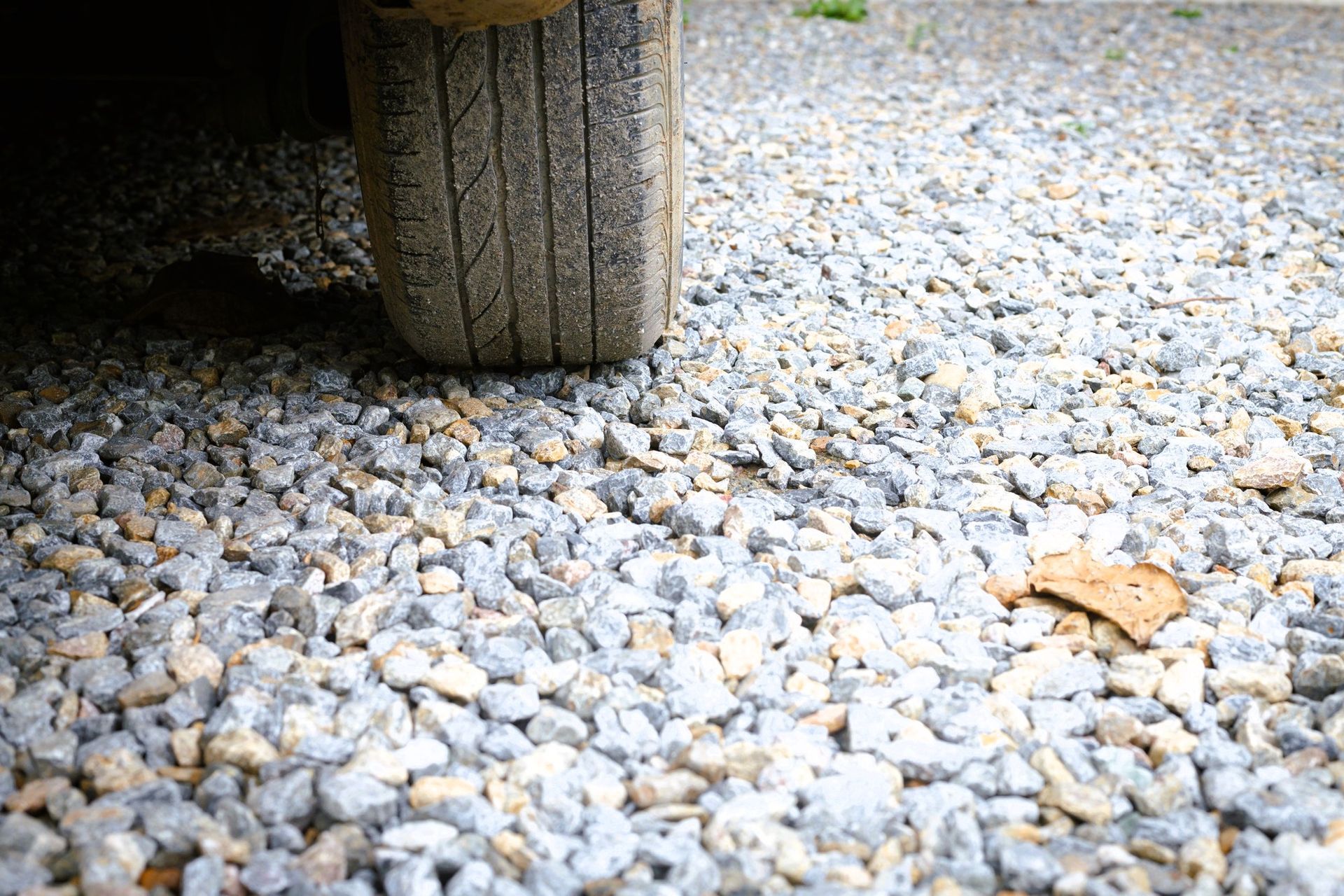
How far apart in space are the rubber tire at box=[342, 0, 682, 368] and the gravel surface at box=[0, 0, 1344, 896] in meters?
0.13

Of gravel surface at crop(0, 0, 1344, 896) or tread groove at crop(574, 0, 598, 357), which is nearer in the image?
gravel surface at crop(0, 0, 1344, 896)

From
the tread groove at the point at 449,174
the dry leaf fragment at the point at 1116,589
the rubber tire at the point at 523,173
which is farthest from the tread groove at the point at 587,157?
the dry leaf fragment at the point at 1116,589

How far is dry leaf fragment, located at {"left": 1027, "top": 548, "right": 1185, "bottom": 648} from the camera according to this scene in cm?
116

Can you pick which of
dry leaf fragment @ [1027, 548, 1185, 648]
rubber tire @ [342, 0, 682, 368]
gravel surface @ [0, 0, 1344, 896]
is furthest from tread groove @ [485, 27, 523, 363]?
dry leaf fragment @ [1027, 548, 1185, 648]

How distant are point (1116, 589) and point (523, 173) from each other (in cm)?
85

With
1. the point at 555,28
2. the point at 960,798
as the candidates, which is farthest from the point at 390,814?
the point at 555,28

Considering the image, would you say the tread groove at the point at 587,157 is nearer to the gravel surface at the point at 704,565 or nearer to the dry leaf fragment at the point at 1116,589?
the gravel surface at the point at 704,565

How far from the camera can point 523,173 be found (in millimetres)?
1448

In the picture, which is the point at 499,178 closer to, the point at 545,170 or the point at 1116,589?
the point at 545,170

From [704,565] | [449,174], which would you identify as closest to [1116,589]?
[704,565]

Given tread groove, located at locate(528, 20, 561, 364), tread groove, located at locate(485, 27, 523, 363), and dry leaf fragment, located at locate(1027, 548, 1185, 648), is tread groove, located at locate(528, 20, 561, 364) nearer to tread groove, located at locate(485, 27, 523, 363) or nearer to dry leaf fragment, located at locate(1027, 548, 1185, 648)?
tread groove, located at locate(485, 27, 523, 363)

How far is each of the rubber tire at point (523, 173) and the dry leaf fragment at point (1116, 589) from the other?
2.20 ft

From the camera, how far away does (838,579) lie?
4.01 ft

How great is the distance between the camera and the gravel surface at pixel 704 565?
902 millimetres
